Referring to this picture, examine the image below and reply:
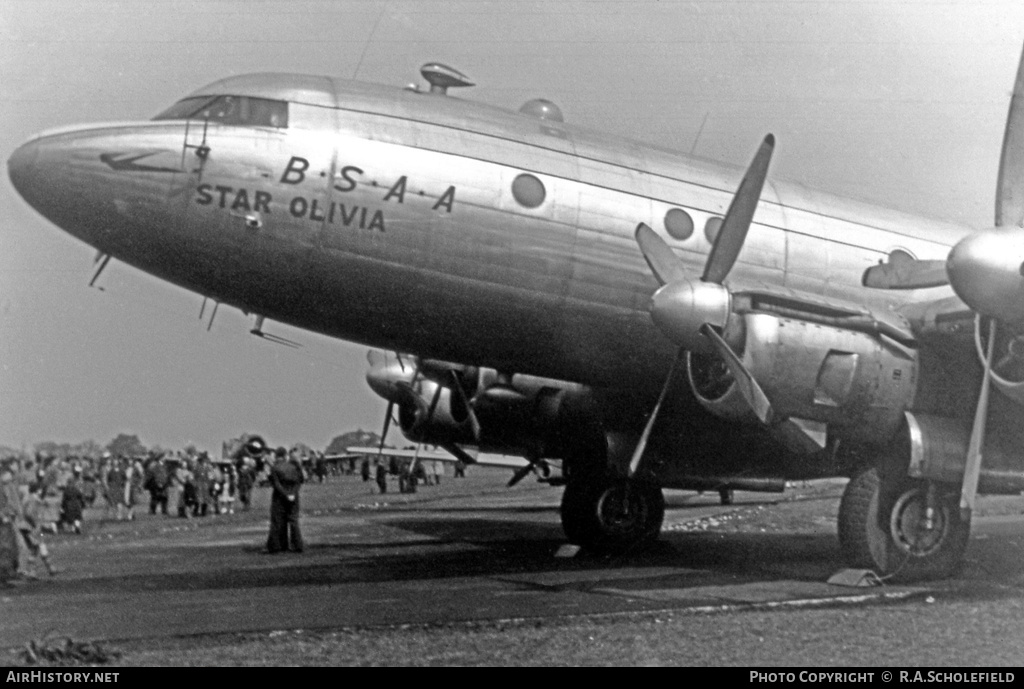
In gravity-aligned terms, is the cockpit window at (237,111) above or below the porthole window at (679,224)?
above

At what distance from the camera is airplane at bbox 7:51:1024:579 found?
981cm

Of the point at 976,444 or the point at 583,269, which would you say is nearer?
the point at 976,444

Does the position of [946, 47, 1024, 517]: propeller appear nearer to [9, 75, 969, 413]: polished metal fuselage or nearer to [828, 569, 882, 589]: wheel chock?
[828, 569, 882, 589]: wheel chock

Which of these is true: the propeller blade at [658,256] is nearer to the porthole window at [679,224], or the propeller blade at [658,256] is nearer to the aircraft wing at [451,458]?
the porthole window at [679,224]

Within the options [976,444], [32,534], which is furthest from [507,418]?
[976,444]

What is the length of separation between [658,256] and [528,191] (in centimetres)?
149

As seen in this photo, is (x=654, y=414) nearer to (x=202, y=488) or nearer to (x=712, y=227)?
(x=712, y=227)

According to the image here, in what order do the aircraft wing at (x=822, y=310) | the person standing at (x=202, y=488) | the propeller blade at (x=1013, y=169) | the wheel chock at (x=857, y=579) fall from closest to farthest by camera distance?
the propeller blade at (x=1013, y=169) → the aircraft wing at (x=822, y=310) → the wheel chock at (x=857, y=579) → the person standing at (x=202, y=488)

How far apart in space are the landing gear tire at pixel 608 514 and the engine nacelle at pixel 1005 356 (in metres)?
4.63

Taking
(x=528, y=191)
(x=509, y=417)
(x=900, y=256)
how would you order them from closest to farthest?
(x=528, y=191) → (x=900, y=256) → (x=509, y=417)

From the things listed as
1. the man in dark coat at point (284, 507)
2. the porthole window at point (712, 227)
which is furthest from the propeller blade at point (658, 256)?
the man in dark coat at point (284, 507)

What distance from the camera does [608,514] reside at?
13648 millimetres

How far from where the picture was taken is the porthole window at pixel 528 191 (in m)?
10.9
